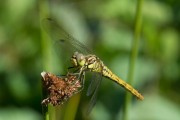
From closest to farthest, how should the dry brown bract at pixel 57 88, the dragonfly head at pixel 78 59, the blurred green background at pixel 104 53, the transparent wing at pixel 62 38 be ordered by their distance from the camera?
1. the dry brown bract at pixel 57 88
2. the dragonfly head at pixel 78 59
3. the transparent wing at pixel 62 38
4. the blurred green background at pixel 104 53

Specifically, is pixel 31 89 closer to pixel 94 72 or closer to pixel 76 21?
pixel 76 21

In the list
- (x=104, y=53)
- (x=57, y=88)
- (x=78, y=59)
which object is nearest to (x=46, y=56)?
(x=78, y=59)

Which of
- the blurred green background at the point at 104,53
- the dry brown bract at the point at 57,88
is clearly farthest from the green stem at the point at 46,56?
the blurred green background at the point at 104,53

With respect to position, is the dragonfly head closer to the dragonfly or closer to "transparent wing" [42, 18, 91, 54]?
the dragonfly

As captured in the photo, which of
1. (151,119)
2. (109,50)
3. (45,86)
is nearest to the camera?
(45,86)

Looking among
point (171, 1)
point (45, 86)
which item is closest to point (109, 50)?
point (171, 1)

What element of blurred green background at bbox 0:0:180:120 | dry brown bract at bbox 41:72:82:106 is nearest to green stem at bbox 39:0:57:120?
dry brown bract at bbox 41:72:82:106

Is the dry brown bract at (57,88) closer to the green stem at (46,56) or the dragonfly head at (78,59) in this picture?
the green stem at (46,56)
